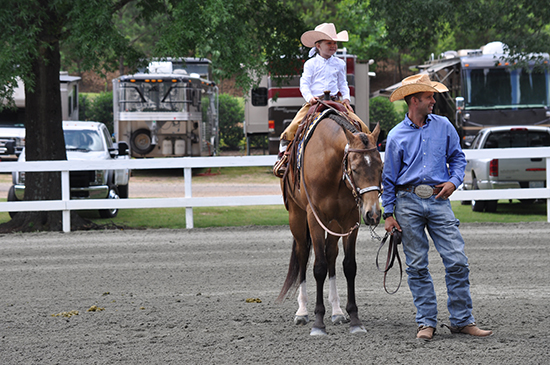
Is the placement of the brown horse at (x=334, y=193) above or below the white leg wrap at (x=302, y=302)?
above

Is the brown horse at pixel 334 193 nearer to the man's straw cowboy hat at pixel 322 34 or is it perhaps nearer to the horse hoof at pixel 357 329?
the horse hoof at pixel 357 329

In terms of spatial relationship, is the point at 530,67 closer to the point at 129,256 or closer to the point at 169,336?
the point at 129,256

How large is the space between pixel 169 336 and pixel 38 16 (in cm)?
785

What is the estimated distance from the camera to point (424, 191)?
17.6 feet

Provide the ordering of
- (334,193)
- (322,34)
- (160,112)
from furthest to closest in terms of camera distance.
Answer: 1. (160,112)
2. (322,34)
3. (334,193)

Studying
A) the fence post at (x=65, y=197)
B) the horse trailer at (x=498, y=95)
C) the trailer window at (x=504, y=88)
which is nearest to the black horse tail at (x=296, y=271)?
the fence post at (x=65, y=197)

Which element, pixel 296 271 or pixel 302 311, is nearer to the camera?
pixel 302 311

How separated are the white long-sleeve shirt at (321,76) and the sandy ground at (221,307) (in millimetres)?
2159

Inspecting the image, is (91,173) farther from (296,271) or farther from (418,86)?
(418,86)

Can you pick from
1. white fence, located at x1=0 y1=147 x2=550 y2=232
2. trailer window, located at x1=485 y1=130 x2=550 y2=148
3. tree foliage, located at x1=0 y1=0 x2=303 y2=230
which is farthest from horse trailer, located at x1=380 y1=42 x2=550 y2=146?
tree foliage, located at x1=0 y1=0 x2=303 y2=230

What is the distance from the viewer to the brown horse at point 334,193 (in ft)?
17.6

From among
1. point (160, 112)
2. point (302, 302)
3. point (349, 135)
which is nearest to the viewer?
point (349, 135)

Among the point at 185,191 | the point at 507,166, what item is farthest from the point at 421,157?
the point at 507,166

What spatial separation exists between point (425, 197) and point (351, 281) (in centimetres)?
111
